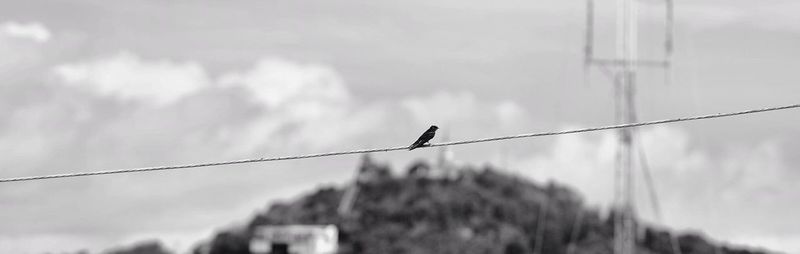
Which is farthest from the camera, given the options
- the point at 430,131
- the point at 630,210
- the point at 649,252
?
the point at 649,252

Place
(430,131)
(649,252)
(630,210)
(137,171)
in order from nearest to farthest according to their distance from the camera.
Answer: (137,171), (430,131), (630,210), (649,252)

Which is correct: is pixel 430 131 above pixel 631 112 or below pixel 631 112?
below

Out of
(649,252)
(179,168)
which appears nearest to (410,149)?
(179,168)

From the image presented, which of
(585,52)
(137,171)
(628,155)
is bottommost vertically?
(137,171)

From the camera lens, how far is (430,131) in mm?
30531

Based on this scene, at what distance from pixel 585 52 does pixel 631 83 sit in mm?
2790

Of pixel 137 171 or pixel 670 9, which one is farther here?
pixel 670 9

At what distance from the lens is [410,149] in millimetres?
27750

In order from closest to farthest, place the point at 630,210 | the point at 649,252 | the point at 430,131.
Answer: the point at 430,131
the point at 630,210
the point at 649,252

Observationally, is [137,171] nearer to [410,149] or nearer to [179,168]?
[179,168]

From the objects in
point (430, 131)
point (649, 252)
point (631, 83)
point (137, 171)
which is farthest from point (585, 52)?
point (649, 252)

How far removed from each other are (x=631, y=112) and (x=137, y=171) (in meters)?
53.9

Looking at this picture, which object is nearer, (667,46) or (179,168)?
(179,168)

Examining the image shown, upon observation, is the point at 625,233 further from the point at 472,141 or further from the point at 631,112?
the point at 472,141
